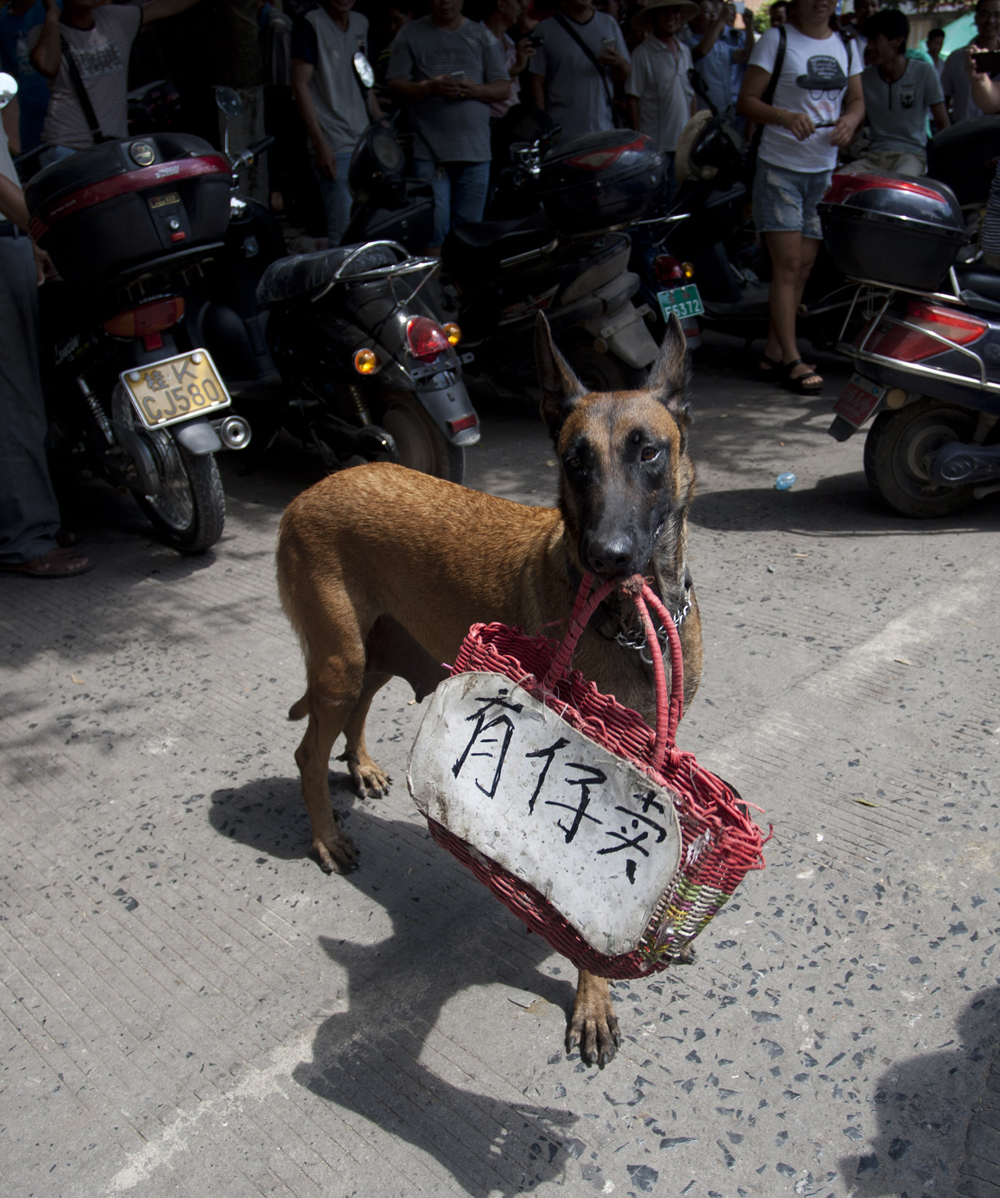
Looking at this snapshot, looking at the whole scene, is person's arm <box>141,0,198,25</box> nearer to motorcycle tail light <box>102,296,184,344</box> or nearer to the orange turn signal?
motorcycle tail light <box>102,296,184,344</box>

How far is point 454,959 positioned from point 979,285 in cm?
454

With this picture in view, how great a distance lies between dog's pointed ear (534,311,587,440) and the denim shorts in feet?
17.1

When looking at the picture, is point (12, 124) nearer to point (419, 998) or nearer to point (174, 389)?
point (174, 389)

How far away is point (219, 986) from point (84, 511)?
410cm

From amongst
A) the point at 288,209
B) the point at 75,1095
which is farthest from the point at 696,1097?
the point at 288,209

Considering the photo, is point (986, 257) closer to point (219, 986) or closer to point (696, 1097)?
point (696, 1097)

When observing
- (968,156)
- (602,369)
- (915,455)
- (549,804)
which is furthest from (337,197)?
(549,804)

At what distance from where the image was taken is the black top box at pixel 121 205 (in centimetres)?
434

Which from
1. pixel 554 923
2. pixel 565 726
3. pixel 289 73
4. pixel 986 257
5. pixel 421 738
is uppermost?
pixel 289 73

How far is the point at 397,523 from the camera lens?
277 cm

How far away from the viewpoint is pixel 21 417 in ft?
15.6

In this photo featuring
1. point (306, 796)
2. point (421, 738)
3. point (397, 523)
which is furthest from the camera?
point (306, 796)

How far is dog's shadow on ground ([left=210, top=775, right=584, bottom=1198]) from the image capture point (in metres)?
2.07

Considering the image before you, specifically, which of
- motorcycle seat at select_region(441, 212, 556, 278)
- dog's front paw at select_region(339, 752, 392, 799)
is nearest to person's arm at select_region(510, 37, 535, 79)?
motorcycle seat at select_region(441, 212, 556, 278)
